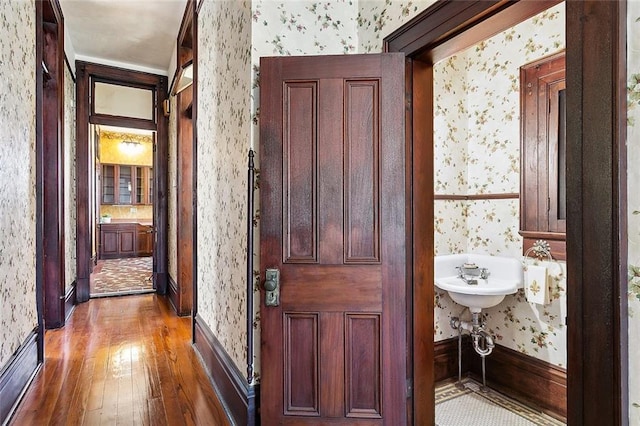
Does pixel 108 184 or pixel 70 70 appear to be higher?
pixel 70 70

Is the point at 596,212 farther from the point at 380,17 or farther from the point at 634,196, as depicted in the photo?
the point at 380,17

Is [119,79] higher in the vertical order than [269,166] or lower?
higher

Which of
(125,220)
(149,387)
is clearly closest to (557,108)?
(149,387)

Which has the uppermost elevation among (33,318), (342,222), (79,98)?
(79,98)

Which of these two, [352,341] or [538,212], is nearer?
[352,341]

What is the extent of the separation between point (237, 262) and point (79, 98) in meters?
4.23

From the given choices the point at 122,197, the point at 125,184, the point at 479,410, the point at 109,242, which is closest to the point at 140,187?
the point at 125,184

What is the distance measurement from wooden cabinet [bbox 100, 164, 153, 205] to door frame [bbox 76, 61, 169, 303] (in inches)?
175

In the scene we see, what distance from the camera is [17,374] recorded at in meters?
2.36

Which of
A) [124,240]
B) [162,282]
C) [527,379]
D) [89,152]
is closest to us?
[527,379]

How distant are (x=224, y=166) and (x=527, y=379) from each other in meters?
2.55

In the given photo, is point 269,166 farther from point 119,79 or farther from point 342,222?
point 119,79

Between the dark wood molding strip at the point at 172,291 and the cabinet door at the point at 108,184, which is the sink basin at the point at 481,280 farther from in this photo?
the cabinet door at the point at 108,184

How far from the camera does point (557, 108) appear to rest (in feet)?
7.96
